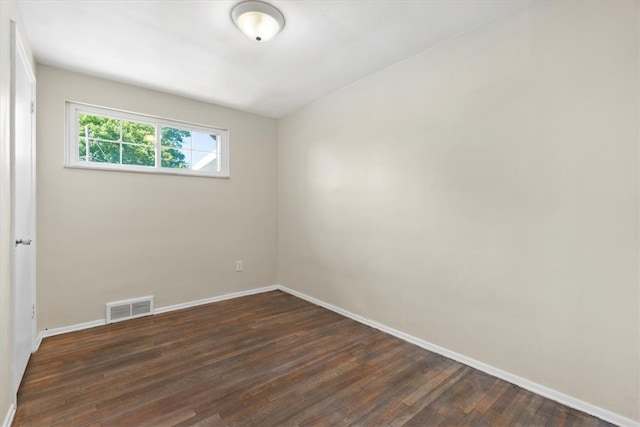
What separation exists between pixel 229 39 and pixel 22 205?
1.83 metres

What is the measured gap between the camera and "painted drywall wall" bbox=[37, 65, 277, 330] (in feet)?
8.66

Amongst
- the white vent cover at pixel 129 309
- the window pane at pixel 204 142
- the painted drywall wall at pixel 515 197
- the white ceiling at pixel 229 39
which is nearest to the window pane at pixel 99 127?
the white ceiling at pixel 229 39

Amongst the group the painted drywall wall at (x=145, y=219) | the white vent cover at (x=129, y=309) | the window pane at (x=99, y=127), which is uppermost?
the window pane at (x=99, y=127)

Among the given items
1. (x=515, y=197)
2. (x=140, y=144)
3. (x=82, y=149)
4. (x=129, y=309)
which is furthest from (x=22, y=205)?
(x=515, y=197)

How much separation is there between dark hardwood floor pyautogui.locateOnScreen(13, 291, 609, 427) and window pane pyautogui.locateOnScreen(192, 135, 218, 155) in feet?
6.78

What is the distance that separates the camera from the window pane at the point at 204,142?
141 inches

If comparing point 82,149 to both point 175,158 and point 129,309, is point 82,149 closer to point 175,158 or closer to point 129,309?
point 175,158

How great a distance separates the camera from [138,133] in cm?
315

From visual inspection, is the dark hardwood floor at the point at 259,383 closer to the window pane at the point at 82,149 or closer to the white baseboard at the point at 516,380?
the white baseboard at the point at 516,380

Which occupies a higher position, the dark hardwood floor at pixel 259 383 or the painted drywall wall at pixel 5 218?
the painted drywall wall at pixel 5 218

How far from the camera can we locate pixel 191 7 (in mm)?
1893

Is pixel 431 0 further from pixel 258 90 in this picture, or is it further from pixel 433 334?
pixel 433 334

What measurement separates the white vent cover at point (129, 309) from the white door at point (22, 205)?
621mm

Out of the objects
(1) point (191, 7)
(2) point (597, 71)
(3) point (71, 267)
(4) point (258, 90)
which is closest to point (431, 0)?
(2) point (597, 71)
